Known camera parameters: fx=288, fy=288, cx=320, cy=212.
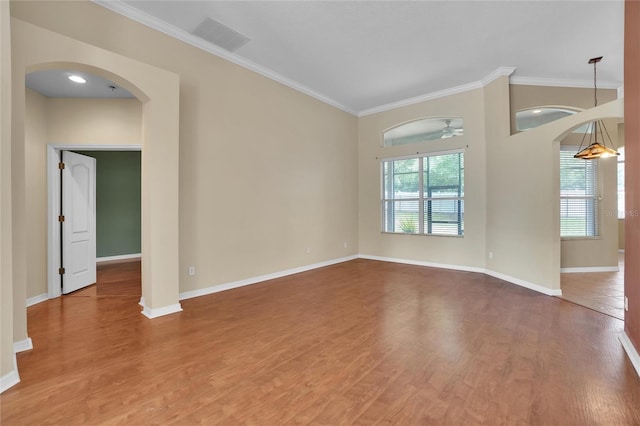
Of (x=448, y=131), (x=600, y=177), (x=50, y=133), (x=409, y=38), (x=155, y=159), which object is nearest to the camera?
(x=155, y=159)

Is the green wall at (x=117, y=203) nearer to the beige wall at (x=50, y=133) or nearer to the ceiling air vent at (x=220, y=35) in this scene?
the beige wall at (x=50, y=133)

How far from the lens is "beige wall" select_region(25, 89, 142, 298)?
380 cm

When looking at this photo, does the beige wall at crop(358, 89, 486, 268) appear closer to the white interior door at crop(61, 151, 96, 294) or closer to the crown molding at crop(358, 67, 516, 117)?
the crown molding at crop(358, 67, 516, 117)

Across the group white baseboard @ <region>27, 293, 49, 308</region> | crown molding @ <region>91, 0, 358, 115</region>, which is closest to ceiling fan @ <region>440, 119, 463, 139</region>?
crown molding @ <region>91, 0, 358, 115</region>

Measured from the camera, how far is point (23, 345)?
2.47m

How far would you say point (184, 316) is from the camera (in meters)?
3.26

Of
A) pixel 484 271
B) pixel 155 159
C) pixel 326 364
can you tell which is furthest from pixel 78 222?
pixel 484 271

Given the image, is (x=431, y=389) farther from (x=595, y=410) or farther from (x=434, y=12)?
(x=434, y=12)

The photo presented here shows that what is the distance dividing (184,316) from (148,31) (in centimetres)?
343

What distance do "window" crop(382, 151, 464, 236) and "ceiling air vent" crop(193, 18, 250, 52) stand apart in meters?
3.98

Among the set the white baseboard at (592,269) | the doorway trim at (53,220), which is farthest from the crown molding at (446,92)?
the doorway trim at (53,220)

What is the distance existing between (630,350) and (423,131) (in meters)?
4.86

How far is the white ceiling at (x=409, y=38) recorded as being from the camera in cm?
333

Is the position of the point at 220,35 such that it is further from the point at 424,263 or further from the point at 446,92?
the point at 424,263
